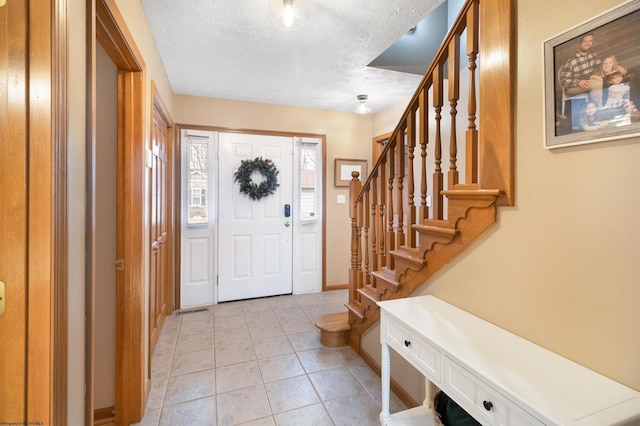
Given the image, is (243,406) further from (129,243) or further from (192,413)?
(129,243)

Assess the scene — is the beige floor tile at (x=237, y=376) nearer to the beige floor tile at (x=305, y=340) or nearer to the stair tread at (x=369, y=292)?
the beige floor tile at (x=305, y=340)

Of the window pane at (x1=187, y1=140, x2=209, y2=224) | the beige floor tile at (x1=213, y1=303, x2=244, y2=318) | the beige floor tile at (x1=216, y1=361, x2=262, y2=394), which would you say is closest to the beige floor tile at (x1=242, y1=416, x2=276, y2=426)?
the beige floor tile at (x1=216, y1=361, x2=262, y2=394)

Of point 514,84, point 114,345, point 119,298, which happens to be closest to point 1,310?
point 119,298

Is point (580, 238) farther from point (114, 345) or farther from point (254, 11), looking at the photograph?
point (114, 345)

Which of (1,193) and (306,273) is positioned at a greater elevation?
(1,193)

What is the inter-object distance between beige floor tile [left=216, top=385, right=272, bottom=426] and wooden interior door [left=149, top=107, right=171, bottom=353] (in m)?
1.00

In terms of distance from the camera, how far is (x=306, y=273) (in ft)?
12.6

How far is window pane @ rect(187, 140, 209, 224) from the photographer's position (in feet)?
10.9

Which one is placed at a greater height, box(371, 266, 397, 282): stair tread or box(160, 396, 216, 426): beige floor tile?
box(371, 266, 397, 282): stair tread

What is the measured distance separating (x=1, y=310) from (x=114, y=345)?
1154 millimetres

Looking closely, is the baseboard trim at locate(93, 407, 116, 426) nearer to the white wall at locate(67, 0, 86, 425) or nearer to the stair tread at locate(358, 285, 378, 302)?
the white wall at locate(67, 0, 86, 425)

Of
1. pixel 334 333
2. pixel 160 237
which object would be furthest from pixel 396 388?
pixel 160 237

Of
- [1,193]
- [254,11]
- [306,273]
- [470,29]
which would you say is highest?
[254,11]

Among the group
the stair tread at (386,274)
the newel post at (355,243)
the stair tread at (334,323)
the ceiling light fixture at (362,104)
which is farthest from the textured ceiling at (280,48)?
the stair tread at (334,323)
